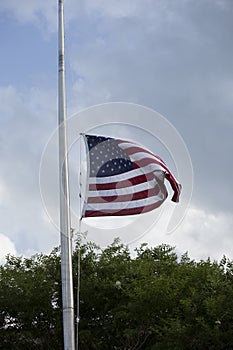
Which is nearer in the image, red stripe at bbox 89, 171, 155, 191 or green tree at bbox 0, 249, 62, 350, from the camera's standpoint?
red stripe at bbox 89, 171, 155, 191

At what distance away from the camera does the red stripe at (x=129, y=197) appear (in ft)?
47.5

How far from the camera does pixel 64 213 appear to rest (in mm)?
14609

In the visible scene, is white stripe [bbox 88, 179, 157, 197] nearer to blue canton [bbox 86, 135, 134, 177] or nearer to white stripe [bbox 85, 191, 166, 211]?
white stripe [bbox 85, 191, 166, 211]

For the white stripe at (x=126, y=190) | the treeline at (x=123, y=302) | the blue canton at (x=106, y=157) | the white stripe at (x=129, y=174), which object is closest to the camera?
the white stripe at (x=126, y=190)

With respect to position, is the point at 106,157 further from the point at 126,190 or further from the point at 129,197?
the point at 129,197

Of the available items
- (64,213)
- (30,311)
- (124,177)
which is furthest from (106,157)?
(30,311)

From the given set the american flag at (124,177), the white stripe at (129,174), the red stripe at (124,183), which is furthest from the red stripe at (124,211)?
the white stripe at (129,174)

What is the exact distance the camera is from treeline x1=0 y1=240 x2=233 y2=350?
64.3ft

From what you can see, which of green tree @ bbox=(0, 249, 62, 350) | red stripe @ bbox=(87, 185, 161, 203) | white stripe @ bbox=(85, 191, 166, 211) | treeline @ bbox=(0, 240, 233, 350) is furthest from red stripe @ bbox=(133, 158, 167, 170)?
green tree @ bbox=(0, 249, 62, 350)

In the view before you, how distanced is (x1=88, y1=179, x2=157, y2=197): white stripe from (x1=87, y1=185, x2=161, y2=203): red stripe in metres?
0.07

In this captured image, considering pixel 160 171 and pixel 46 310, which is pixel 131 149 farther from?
pixel 46 310

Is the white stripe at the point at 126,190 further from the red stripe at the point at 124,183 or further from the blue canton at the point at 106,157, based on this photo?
the blue canton at the point at 106,157

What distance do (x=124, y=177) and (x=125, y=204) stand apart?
67 centimetres

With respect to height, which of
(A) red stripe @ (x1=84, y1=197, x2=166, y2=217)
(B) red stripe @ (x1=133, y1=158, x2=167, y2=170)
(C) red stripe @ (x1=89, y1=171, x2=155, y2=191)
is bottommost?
(A) red stripe @ (x1=84, y1=197, x2=166, y2=217)
